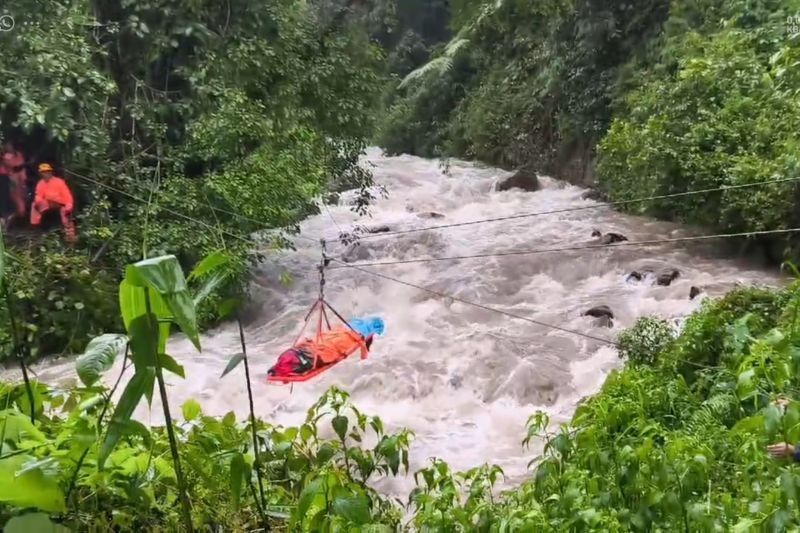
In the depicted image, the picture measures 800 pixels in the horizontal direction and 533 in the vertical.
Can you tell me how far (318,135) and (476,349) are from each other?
284cm

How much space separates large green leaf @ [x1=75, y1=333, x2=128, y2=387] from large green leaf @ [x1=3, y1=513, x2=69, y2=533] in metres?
0.23

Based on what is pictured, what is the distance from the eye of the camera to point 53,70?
5484 mm

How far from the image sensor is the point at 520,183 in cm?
1173

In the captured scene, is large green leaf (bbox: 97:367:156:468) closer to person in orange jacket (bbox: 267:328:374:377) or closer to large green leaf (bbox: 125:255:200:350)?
large green leaf (bbox: 125:255:200:350)

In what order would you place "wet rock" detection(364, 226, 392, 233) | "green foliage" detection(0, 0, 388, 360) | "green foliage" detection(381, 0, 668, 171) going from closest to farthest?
"green foliage" detection(0, 0, 388, 360)
"wet rock" detection(364, 226, 392, 233)
"green foliage" detection(381, 0, 668, 171)

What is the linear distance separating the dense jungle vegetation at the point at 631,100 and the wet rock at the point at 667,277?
804 millimetres

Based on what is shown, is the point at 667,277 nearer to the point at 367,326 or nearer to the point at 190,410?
the point at 367,326

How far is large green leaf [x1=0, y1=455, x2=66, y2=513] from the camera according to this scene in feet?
3.67

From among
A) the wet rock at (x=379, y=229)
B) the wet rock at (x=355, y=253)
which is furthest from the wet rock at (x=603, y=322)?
the wet rock at (x=379, y=229)

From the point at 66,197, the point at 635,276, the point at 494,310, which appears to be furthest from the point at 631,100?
the point at 66,197

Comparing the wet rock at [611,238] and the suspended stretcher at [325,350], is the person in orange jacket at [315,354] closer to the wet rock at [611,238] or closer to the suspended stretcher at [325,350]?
the suspended stretcher at [325,350]

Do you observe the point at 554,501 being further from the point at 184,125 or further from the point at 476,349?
the point at 184,125

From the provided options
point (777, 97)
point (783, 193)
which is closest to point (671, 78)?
point (777, 97)

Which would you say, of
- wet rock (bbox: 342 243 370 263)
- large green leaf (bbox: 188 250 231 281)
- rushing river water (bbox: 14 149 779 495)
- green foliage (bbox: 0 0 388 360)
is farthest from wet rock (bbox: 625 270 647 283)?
large green leaf (bbox: 188 250 231 281)
